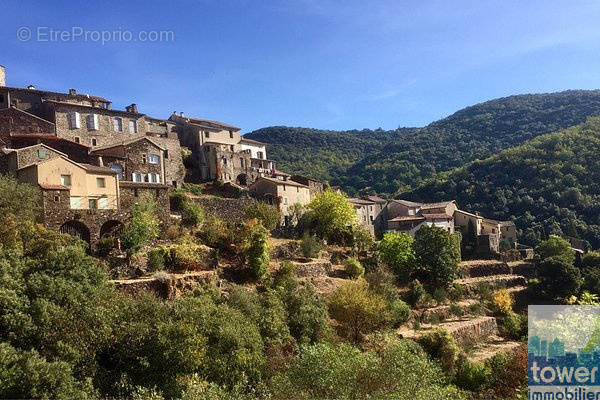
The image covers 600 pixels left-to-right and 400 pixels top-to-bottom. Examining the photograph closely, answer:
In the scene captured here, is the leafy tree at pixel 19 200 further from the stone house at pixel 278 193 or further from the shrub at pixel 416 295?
the shrub at pixel 416 295

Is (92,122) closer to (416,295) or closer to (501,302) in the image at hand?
(416,295)

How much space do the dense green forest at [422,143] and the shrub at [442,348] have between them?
71.6m

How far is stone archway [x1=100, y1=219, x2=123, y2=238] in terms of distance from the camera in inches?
1168

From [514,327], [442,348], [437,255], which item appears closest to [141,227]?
[442,348]

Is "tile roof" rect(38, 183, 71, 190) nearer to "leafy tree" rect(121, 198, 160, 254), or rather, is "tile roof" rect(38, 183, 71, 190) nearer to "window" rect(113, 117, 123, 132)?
"leafy tree" rect(121, 198, 160, 254)

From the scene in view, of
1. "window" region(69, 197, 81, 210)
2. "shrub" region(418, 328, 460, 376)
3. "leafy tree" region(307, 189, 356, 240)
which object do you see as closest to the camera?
"shrub" region(418, 328, 460, 376)

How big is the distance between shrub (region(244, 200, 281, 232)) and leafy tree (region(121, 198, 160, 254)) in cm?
934

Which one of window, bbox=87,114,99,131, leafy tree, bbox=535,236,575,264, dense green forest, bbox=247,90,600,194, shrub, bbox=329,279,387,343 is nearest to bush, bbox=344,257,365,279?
shrub, bbox=329,279,387,343

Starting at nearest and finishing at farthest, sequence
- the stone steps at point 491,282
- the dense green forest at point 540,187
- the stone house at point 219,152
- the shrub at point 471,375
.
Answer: the shrub at point 471,375
the stone steps at point 491,282
the stone house at point 219,152
the dense green forest at point 540,187

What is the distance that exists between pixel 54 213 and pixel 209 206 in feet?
44.8

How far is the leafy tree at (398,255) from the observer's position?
43125 mm

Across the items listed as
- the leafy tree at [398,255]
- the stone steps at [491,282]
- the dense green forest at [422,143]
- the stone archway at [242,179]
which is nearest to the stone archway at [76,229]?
the stone archway at [242,179]

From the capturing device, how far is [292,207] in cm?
4656

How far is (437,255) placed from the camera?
44375 millimetres
